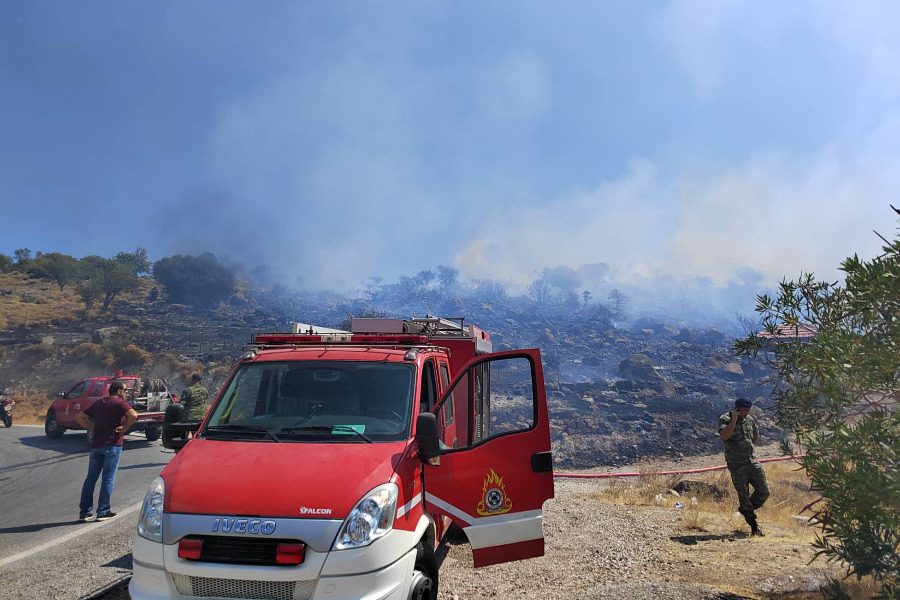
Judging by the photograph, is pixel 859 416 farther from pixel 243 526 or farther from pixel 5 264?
pixel 5 264

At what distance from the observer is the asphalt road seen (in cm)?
561

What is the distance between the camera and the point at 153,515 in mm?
3723

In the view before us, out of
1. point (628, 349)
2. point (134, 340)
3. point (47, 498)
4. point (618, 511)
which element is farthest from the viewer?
point (628, 349)

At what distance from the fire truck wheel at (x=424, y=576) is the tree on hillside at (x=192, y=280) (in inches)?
2957

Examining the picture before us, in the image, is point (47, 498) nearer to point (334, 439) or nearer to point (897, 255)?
point (334, 439)

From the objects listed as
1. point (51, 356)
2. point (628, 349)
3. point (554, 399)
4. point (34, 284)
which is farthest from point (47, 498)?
point (34, 284)

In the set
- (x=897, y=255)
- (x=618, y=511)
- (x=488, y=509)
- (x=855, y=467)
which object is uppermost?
(x=897, y=255)

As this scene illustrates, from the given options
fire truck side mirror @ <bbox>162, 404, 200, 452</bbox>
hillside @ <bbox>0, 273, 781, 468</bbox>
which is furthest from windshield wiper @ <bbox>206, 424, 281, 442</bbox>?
hillside @ <bbox>0, 273, 781, 468</bbox>

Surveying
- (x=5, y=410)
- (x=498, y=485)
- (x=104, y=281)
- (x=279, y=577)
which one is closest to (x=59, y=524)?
(x=279, y=577)

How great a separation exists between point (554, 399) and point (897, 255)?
29.8m

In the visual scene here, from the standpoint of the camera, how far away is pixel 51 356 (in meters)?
38.5

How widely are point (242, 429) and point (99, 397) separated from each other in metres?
13.2

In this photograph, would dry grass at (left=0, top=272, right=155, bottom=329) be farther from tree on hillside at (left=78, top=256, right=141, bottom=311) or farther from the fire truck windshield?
the fire truck windshield

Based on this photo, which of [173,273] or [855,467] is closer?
[855,467]
